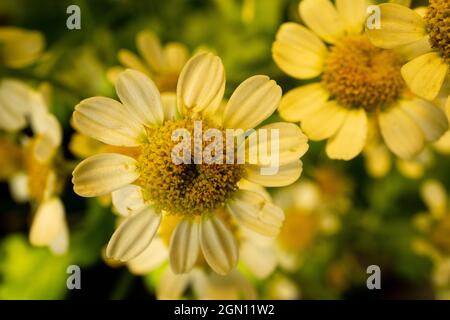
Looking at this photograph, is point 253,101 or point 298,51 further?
point 298,51

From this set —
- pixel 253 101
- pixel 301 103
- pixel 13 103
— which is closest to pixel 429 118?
pixel 301 103

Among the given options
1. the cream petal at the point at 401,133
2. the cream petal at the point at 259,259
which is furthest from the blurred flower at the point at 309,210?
the cream petal at the point at 401,133

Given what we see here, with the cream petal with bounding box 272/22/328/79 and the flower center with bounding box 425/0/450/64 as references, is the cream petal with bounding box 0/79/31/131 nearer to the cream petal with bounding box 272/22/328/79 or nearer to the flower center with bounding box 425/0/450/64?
the cream petal with bounding box 272/22/328/79

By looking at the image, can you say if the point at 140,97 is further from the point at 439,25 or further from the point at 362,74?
the point at 439,25

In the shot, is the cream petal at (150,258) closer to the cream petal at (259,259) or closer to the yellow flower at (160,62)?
the cream petal at (259,259)
